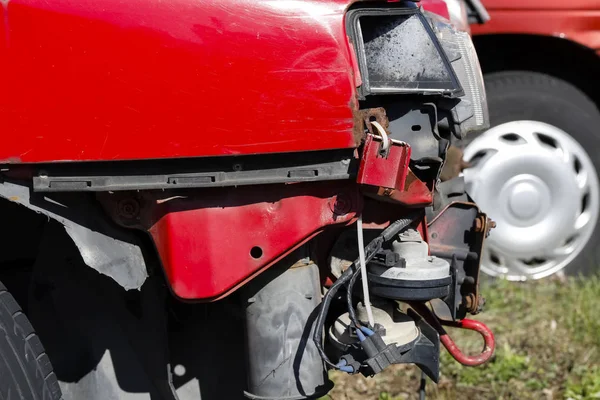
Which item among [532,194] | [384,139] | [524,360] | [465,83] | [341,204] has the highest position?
[465,83]

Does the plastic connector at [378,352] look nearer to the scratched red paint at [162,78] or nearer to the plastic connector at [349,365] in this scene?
the plastic connector at [349,365]

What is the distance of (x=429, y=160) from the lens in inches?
85.8

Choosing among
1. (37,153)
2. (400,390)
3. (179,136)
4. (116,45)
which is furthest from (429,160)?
(400,390)

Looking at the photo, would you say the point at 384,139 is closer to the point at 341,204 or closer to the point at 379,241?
the point at 341,204

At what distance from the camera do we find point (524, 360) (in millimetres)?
3613

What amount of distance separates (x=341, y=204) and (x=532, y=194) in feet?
8.30

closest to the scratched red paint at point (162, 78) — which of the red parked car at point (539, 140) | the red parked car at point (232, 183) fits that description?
the red parked car at point (232, 183)

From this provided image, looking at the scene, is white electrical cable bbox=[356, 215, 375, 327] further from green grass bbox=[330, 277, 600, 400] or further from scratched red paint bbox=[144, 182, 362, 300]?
green grass bbox=[330, 277, 600, 400]

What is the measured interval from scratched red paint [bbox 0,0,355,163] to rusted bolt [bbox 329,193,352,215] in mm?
211

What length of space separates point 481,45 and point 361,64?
268cm

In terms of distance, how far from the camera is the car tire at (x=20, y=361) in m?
2.09

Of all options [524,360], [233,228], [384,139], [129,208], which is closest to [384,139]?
[384,139]

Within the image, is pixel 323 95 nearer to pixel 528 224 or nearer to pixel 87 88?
pixel 87 88

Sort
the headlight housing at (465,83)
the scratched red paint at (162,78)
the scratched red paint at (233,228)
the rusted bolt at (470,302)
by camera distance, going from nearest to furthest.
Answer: the scratched red paint at (162,78) < the scratched red paint at (233,228) < the headlight housing at (465,83) < the rusted bolt at (470,302)
